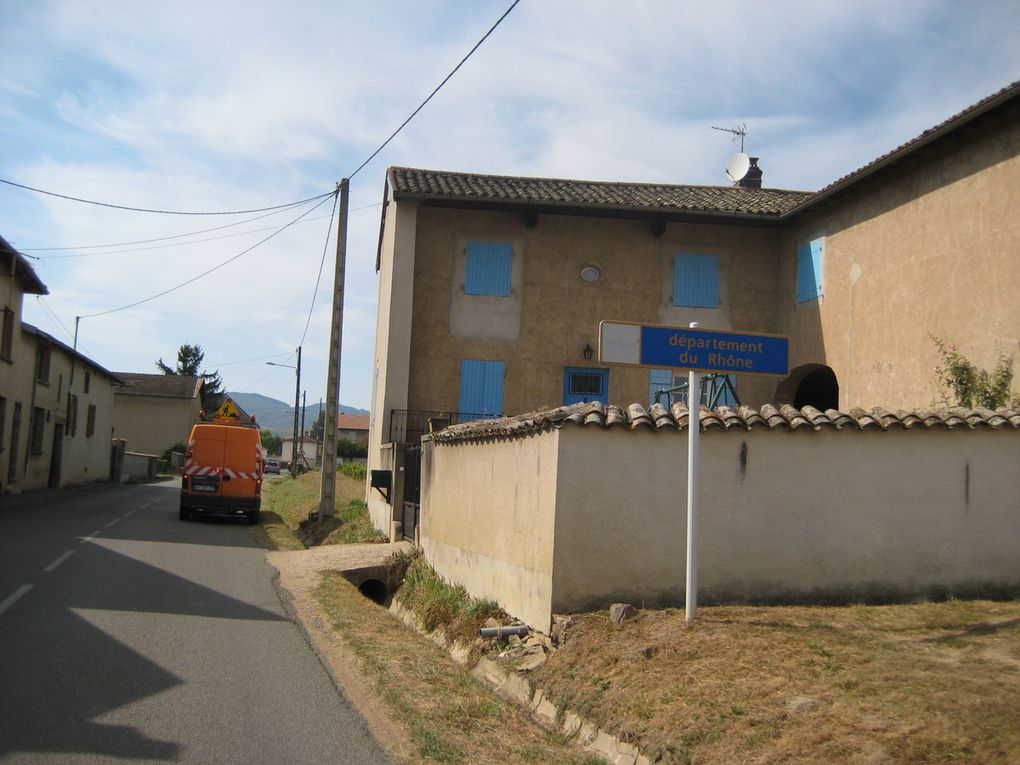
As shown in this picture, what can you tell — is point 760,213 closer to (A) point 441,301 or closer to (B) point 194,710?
(A) point 441,301

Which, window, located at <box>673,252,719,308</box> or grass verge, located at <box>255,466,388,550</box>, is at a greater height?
window, located at <box>673,252,719,308</box>

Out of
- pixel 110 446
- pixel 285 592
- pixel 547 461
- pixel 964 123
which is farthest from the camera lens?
pixel 110 446

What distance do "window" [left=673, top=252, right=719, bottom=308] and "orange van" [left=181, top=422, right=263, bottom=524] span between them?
418 inches

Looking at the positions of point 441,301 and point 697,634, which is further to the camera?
point 441,301

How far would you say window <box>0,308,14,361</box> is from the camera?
2419 cm

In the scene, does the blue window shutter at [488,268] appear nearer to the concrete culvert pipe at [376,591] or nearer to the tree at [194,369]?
the concrete culvert pipe at [376,591]

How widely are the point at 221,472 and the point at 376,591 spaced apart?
30.0ft

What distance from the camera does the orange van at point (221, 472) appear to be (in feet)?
71.9

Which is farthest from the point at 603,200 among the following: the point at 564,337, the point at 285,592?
the point at 285,592

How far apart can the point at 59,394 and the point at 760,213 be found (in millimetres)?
24299

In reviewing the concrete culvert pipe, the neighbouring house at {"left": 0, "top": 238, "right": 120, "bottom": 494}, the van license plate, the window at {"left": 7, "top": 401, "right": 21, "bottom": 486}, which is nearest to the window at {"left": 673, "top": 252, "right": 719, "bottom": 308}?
the concrete culvert pipe

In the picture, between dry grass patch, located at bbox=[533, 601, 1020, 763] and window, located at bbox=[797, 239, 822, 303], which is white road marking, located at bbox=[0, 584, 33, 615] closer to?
dry grass patch, located at bbox=[533, 601, 1020, 763]

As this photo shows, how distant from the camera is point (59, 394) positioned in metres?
31.2

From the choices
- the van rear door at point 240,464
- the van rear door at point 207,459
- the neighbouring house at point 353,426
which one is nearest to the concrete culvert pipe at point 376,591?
the van rear door at point 240,464
